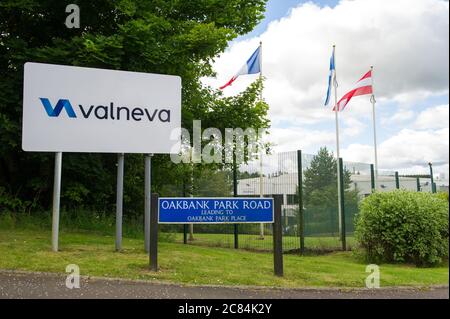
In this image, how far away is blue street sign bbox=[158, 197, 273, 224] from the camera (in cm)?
840

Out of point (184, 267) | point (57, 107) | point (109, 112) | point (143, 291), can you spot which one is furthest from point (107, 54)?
point (143, 291)

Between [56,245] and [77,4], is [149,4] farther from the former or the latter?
[56,245]

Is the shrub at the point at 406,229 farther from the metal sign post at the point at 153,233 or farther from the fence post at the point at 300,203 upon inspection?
the metal sign post at the point at 153,233

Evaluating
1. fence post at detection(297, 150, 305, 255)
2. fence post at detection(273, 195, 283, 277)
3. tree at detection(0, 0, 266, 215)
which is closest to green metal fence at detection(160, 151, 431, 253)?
fence post at detection(297, 150, 305, 255)

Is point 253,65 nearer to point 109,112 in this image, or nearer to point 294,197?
point 294,197

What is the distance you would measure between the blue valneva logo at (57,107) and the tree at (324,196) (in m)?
7.51

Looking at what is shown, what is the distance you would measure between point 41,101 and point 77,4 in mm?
5209

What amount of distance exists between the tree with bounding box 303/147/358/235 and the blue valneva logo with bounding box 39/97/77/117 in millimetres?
7512

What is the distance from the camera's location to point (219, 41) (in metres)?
14.5

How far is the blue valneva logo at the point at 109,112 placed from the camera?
388 inches

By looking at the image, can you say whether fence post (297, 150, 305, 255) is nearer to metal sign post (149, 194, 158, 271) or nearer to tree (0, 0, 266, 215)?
tree (0, 0, 266, 215)

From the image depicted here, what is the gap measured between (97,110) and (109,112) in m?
0.26

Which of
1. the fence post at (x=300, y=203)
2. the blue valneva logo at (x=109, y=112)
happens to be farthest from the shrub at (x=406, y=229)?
the blue valneva logo at (x=109, y=112)
